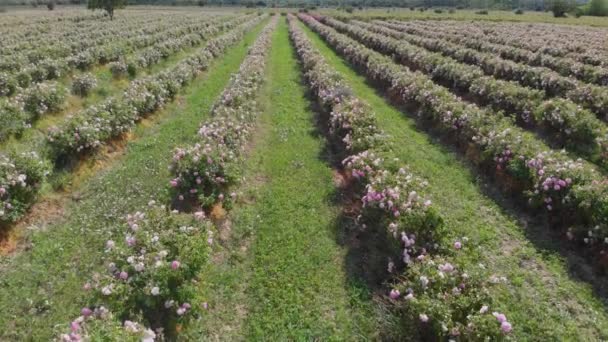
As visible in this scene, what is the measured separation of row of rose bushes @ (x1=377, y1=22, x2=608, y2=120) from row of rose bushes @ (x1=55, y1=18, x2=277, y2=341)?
52.9 ft

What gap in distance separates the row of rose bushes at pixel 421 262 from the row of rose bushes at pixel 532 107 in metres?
6.88

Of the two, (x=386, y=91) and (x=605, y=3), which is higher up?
(x=605, y=3)

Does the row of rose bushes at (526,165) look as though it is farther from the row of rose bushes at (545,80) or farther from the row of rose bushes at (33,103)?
the row of rose bushes at (33,103)

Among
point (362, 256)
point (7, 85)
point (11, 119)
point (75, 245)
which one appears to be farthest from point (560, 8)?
point (75, 245)

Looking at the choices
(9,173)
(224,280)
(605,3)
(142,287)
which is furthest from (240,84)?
(605,3)

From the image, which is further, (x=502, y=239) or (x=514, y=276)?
(x=502, y=239)

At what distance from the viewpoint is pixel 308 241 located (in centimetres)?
930

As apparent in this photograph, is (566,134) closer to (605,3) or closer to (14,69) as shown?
(14,69)

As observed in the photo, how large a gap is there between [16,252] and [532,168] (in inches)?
480

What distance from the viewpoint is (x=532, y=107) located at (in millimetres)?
15812

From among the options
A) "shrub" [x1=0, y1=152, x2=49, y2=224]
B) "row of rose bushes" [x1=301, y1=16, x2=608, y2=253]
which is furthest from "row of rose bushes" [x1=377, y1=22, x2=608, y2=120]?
"shrub" [x1=0, y1=152, x2=49, y2=224]

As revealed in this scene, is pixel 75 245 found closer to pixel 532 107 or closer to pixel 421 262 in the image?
pixel 421 262

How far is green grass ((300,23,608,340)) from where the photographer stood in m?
7.07

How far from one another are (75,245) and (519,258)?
970cm
